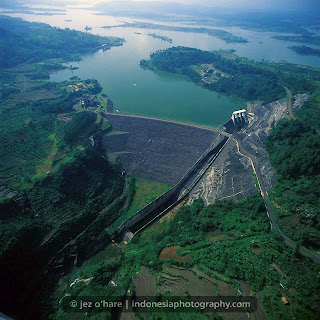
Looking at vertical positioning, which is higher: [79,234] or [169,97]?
[79,234]

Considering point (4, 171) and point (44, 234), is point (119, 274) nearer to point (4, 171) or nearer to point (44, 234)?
point (44, 234)

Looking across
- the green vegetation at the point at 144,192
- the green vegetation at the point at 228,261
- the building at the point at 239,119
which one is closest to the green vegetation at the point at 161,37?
the building at the point at 239,119

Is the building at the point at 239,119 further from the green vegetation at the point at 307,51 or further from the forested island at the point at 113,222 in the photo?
the green vegetation at the point at 307,51

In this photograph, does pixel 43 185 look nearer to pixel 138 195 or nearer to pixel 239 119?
pixel 138 195

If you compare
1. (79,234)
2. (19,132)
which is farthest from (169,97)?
(79,234)

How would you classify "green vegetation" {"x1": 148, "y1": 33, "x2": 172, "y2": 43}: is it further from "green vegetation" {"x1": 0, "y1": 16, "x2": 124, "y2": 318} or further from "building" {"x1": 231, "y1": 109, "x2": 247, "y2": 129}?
"building" {"x1": 231, "y1": 109, "x2": 247, "y2": 129}

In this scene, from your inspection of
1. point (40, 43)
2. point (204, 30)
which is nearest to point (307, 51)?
point (204, 30)
